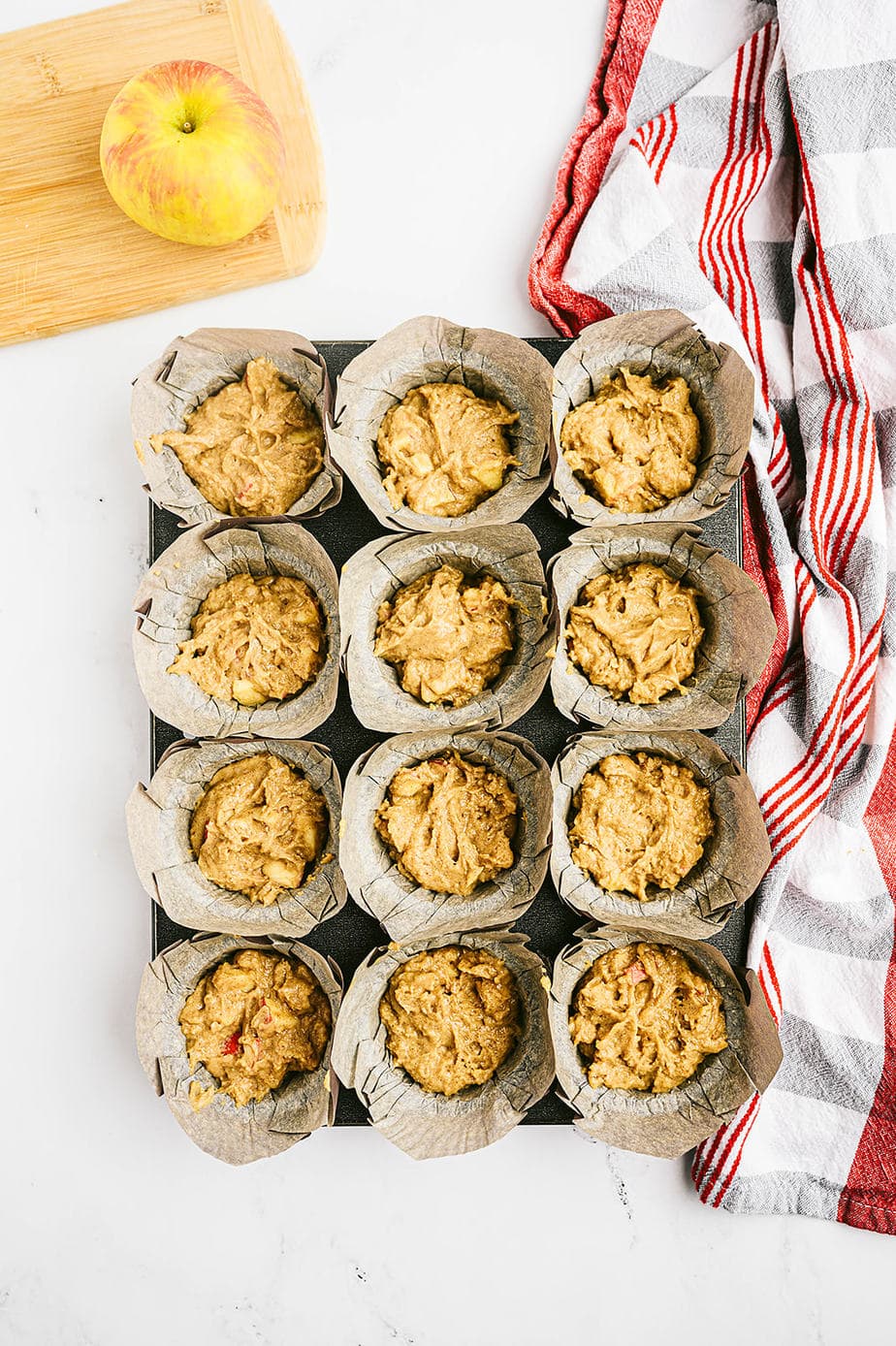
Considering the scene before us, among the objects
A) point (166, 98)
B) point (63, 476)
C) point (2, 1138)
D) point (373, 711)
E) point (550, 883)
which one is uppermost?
point (166, 98)

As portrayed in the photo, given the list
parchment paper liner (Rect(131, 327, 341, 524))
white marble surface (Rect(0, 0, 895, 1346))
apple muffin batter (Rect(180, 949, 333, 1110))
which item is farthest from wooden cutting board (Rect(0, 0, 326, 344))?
apple muffin batter (Rect(180, 949, 333, 1110))

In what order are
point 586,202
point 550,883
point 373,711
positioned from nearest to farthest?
1. point 373,711
2. point 550,883
3. point 586,202

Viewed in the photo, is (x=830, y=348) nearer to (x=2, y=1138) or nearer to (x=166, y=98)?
(x=166, y=98)

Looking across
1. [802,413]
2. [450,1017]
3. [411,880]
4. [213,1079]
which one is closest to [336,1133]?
[213,1079]

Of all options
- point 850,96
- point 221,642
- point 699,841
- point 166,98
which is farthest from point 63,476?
point 850,96

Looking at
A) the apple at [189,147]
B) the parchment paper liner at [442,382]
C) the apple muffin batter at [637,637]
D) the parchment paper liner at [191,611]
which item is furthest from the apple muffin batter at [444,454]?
the apple at [189,147]
